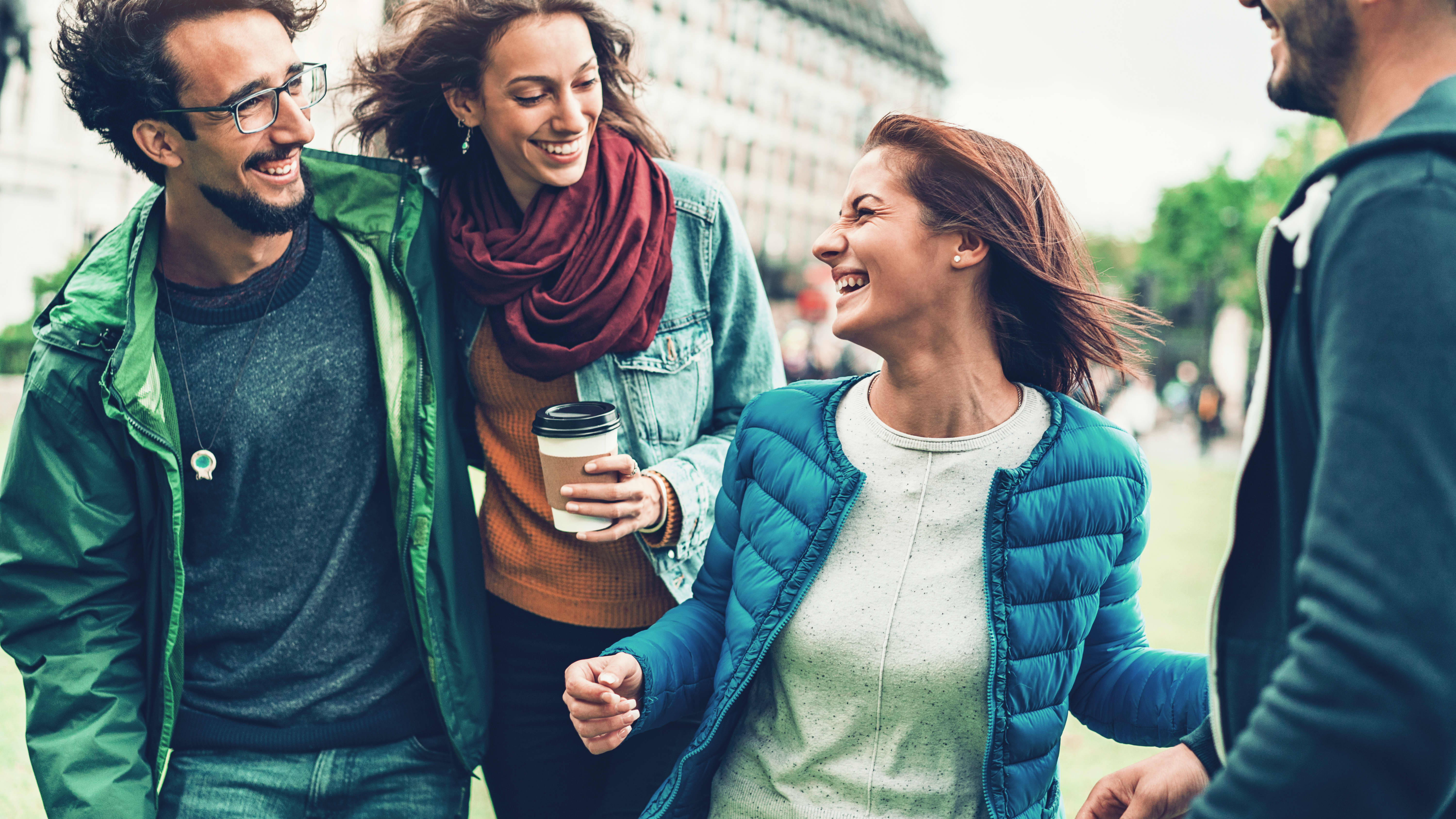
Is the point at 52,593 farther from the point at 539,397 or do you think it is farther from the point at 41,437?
the point at 539,397

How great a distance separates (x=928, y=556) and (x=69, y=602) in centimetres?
185

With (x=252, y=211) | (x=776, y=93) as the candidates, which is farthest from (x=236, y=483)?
(x=776, y=93)

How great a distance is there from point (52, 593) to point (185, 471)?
0.37 metres

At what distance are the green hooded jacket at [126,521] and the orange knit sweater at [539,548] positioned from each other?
0.40 feet

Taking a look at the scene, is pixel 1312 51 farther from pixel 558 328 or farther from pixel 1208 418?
pixel 1208 418

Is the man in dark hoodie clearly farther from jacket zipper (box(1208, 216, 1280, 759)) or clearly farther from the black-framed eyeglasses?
the black-framed eyeglasses

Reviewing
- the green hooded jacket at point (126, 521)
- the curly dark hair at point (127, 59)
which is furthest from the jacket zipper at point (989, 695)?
the curly dark hair at point (127, 59)

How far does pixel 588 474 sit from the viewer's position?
92.4 inches

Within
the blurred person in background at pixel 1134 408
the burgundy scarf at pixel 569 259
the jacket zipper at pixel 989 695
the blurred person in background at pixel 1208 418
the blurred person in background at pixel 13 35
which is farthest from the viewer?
the blurred person in background at pixel 1208 418

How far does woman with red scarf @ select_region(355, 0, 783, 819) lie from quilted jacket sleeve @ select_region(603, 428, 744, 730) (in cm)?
22

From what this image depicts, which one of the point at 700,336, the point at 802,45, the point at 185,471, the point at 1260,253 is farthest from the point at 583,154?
the point at 802,45

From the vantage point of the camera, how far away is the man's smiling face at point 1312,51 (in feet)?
4.29

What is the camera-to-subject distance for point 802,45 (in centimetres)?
5588

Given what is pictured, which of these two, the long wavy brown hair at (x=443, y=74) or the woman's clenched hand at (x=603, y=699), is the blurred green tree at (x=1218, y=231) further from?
the woman's clenched hand at (x=603, y=699)
